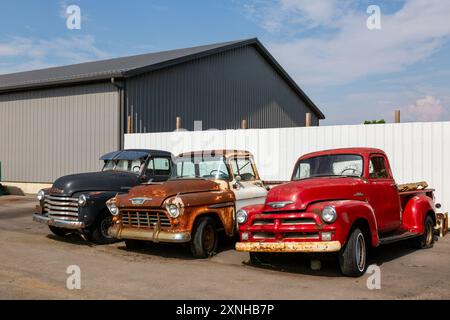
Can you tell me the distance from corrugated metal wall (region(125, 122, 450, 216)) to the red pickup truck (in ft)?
8.49

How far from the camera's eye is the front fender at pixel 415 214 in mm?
8617

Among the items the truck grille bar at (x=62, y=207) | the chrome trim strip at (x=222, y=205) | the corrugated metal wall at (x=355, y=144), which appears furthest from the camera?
the corrugated metal wall at (x=355, y=144)

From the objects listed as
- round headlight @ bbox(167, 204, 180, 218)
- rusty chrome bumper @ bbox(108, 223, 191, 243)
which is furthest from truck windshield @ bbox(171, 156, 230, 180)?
rusty chrome bumper @ bbox(108, 223, 191, 243)

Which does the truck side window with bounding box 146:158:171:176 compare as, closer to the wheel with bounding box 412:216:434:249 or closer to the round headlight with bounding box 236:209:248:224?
the round headlight with bounding box 236:209:248:224

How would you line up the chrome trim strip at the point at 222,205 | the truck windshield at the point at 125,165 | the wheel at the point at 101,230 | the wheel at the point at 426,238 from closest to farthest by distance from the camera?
the chrome trim strip at the point at 222,205
the wheel at the point at 426,238
the wheel at the point at 101,230
the truck windshield at the point at 125,165

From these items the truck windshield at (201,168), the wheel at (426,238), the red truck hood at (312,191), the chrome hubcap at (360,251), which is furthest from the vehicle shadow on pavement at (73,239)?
the wheel at (426,238)

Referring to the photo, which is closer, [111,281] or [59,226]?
[111,281]

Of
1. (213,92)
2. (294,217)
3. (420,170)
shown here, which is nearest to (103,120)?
(213,92)

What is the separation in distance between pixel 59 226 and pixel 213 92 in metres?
13.2

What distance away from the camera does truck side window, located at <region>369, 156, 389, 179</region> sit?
26.4 ft

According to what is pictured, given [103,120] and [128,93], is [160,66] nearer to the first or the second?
[128,93]

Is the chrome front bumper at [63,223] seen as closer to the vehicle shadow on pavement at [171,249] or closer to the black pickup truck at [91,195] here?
the black pickup truck at [91,195]

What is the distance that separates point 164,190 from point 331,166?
2836 millimetres

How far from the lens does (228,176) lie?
9281 mm
